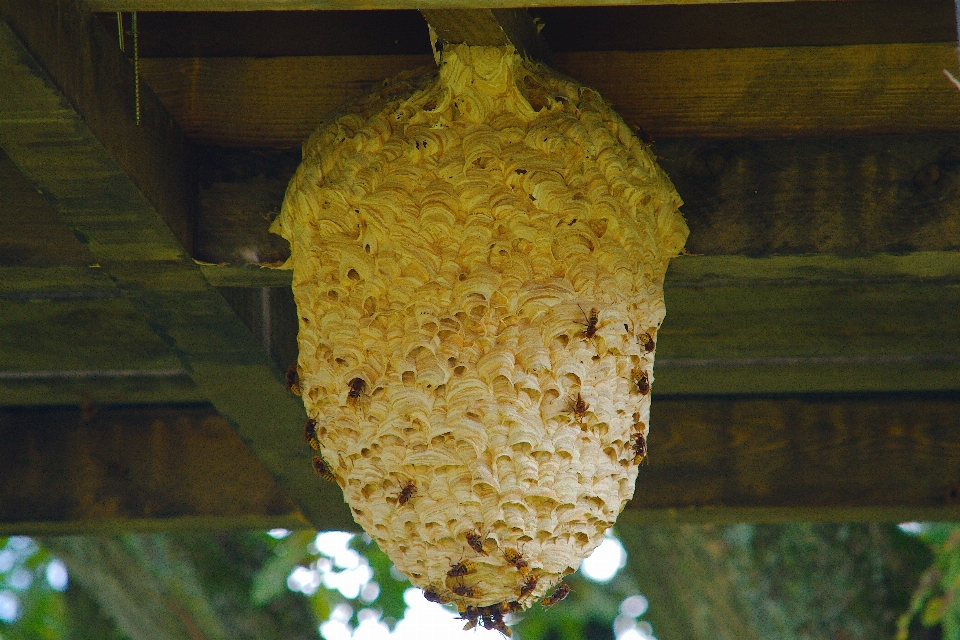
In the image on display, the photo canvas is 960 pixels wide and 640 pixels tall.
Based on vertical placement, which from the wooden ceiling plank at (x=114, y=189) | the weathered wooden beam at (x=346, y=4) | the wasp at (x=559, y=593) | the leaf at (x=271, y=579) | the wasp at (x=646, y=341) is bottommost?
the wasp at (x=559, y=593)

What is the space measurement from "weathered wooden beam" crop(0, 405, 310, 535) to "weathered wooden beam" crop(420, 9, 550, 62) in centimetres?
141

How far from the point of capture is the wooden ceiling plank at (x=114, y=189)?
159 cm

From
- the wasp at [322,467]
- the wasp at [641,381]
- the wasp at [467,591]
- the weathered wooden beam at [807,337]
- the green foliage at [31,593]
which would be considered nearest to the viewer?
the wasp at [467,591]

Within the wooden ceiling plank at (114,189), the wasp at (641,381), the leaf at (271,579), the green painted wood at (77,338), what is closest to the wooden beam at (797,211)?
the wooden ceiling plank at (114,189)

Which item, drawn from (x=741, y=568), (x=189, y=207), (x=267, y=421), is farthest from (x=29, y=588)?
(x=189, y=207)

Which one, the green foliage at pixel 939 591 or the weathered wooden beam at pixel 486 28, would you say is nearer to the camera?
the weathered wooden beam at pixel 486 28

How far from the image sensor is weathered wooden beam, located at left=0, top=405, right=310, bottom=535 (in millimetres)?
2982

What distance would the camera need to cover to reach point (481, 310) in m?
1.90

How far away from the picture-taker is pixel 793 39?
2064 millimetres

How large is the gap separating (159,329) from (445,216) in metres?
0.60

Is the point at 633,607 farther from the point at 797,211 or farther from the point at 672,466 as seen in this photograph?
the point at 797,211

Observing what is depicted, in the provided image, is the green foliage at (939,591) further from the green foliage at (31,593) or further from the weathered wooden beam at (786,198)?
the green foliage at (31,593)

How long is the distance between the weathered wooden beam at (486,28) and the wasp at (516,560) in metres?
0.79

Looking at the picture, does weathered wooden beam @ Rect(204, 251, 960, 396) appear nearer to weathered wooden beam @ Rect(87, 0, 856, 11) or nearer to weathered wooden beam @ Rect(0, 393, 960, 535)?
weathered wooden beam @ Rect(0, 393, 960, 535)
